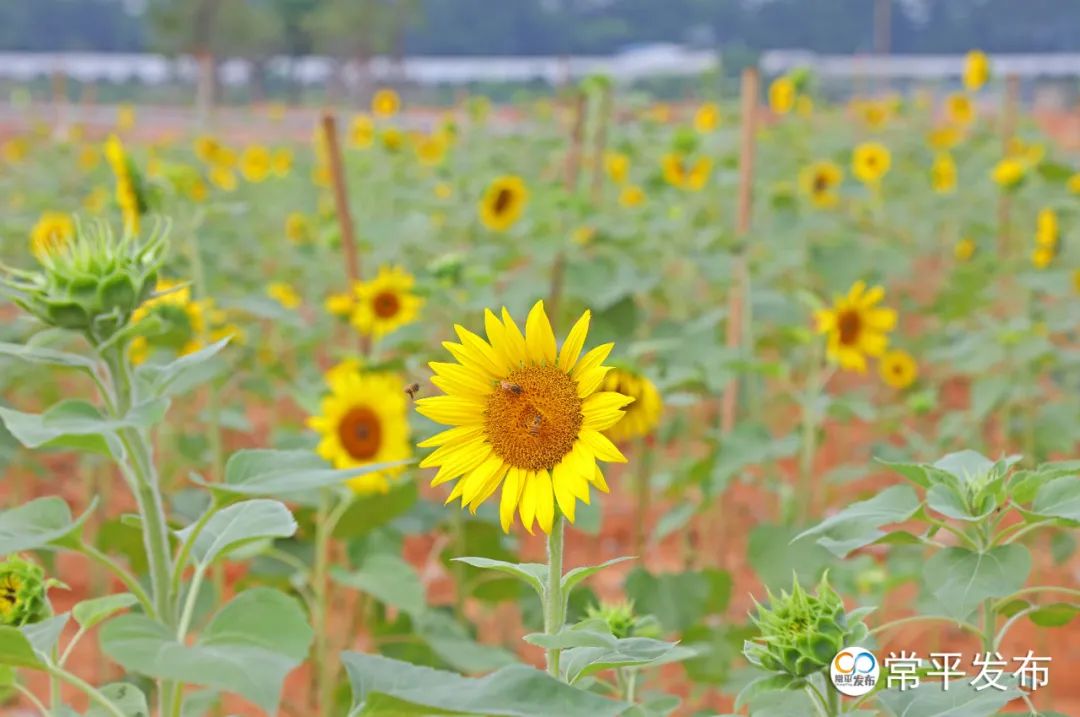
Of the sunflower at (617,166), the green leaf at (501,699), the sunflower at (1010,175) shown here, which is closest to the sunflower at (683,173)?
the sunflower at (617,166)

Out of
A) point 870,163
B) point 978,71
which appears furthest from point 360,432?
point 978,71

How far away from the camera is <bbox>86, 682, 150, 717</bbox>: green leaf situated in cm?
76

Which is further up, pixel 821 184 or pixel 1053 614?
pixel 821 184

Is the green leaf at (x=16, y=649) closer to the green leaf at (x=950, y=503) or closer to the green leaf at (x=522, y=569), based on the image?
the green leaf at (x=522, y=569)

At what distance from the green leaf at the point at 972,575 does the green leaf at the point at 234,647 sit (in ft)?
1.21

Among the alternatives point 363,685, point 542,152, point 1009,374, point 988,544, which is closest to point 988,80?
point 542,152

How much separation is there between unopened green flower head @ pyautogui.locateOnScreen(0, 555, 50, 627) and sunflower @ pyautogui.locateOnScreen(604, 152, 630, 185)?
2.71 meters

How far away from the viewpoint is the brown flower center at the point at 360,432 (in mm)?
1447

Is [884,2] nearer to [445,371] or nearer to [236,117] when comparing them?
[236,117]

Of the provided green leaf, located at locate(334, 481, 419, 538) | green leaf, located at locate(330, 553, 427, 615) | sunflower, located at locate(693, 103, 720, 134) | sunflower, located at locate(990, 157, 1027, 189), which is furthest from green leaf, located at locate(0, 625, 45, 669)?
sunflower, located at locate(693, 103, 720, 134)

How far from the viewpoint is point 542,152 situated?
4.59 m

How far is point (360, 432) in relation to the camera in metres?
1.46

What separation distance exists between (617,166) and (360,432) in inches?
83.9

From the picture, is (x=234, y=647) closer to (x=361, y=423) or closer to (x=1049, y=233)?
(x=361, y=423)
